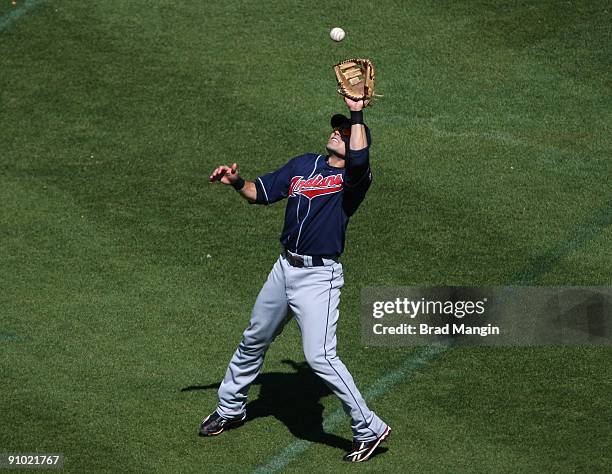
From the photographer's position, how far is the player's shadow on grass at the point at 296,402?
348 inches

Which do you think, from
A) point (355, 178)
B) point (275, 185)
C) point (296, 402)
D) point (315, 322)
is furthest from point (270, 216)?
point (355, 178)

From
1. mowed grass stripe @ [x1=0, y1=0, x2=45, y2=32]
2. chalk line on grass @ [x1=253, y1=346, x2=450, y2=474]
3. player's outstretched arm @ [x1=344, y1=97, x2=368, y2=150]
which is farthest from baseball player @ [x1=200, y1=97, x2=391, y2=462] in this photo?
mowed grass stripe @ [x1=0, y1=0, x2=45, y2=32]

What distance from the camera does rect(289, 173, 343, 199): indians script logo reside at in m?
8.33

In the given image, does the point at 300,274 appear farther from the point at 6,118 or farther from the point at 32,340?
the point at 6,118

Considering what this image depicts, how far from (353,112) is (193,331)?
2830mm

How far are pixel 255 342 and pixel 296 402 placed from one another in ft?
2.88

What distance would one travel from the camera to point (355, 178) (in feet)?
26.8

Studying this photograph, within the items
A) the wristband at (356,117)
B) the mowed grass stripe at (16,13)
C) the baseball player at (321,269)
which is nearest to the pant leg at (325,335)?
the baseball player at (321,269)

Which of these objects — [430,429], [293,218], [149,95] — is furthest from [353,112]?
[149,95]

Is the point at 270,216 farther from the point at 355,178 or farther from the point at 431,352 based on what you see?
the point at 355,178

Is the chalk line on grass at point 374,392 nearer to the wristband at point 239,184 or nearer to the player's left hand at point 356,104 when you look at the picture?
the wristband at point 239,184

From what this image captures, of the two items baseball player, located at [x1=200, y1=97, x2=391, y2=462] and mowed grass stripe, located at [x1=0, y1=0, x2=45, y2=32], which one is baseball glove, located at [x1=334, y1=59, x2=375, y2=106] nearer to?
baseball player, located at [x1=200, y1=97, x2=391, y2=462]

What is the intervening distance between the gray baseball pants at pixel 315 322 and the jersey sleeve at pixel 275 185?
447mm

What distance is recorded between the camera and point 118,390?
9312mm
